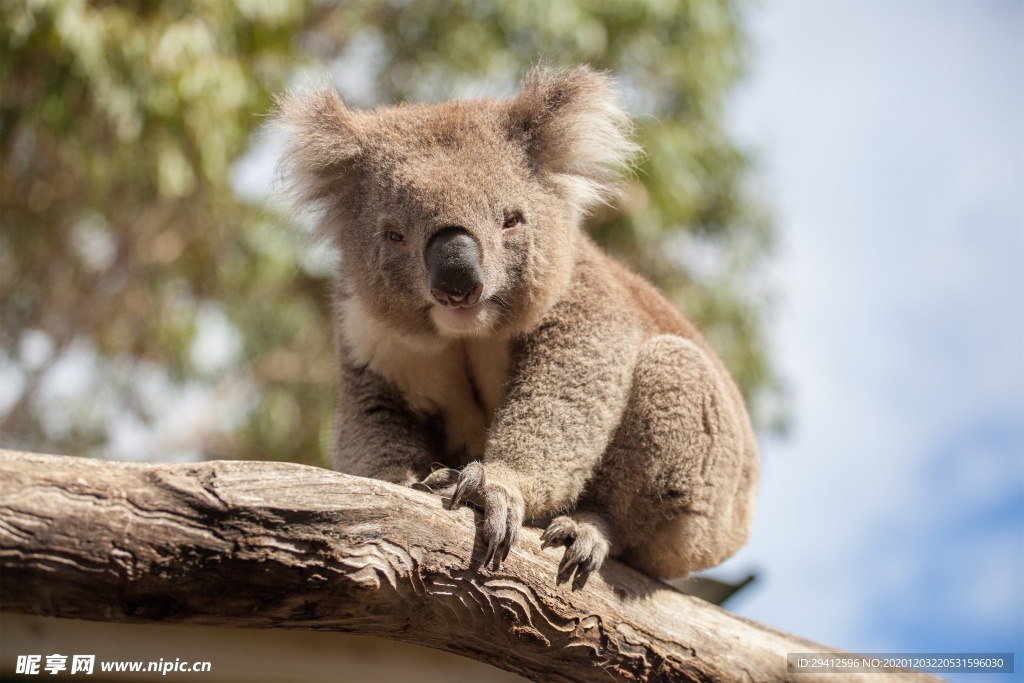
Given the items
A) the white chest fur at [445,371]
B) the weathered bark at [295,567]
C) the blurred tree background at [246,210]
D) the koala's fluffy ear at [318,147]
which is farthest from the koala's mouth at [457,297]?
the blurred tree background at [246,210]

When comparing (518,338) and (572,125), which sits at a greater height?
(572,125)

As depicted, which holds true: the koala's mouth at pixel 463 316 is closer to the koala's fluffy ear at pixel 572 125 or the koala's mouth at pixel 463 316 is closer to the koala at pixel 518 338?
the koala at pixel 518 338

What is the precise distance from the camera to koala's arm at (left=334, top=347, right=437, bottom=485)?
11.2 feet

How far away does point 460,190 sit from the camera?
3291 millimetres

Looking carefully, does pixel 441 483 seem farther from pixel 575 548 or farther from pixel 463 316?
pixel 463 316

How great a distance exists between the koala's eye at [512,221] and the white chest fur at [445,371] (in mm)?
421

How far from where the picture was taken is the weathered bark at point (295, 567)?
227 cm

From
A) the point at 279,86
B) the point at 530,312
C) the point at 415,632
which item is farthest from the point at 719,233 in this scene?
the point at 415,632

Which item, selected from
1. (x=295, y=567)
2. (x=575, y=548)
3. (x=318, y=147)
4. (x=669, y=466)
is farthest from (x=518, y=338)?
(x=295, y=567)

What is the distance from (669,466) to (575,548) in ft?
1.77

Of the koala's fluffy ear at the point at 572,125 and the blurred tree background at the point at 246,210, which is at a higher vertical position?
the blurred tree background at the point at 246,210

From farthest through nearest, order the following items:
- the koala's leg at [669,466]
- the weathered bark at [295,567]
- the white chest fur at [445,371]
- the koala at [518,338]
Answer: the white chest fur at [445,371] → the koala's leg at [669,466] → the koala at [518,338] → the weathered bark at [295,567]

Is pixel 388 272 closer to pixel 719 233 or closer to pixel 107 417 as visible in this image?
pixel 719 233

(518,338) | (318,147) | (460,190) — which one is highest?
(318,147)
